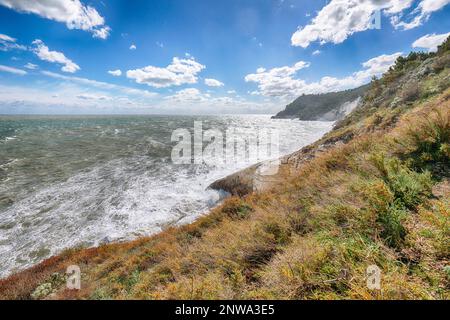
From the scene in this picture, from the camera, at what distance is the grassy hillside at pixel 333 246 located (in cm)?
243

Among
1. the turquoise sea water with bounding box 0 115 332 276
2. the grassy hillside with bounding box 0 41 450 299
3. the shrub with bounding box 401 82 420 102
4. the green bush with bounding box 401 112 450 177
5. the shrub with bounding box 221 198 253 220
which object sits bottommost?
the turquoise sea water with bounding box 0 115 332 276

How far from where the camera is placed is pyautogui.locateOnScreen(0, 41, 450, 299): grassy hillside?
7.97 ft

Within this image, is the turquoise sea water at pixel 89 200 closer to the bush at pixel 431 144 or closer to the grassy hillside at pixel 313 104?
the bush at pixel 431 144

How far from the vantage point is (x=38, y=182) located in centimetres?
1669

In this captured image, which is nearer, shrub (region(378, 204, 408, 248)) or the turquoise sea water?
shrub (region(378, 204, 408, 248))

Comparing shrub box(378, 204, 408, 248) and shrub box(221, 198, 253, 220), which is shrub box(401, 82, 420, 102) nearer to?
shrub box(221, 198, 253, 220)

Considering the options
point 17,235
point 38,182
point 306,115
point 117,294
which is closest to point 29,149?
point 38,182

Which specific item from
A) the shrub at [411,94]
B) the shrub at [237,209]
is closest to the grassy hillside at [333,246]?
the shrub at [237,209]

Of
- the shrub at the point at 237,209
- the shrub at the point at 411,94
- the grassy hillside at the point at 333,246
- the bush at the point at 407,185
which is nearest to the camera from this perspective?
the grassy hillside at the point at 333,246

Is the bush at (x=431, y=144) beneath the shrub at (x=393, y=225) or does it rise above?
above

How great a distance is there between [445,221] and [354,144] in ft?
14.9

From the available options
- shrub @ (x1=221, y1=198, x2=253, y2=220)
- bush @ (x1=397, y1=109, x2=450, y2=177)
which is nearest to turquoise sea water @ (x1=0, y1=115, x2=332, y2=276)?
shrub @ (x1=221, y1=198, x2=253, y2=220)

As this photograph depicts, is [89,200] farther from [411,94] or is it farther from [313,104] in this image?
[313,104]
